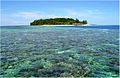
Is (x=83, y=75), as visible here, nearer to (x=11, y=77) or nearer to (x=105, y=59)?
(x=11, y=77)

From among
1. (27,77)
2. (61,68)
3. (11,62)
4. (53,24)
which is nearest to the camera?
(27,77)

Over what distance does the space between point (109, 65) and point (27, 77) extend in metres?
5.59

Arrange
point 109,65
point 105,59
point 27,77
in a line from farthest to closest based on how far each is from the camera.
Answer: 1. point 105,59
2. point 109,65
3. point 27,77

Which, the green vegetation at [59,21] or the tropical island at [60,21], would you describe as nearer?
the tropical island at [60,21]

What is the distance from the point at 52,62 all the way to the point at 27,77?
3647 mm

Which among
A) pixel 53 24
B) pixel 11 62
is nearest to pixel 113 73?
pixel 11 62

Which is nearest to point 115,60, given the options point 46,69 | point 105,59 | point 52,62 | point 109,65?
point 105,59

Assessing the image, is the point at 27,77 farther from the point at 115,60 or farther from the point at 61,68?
the point at 115,60

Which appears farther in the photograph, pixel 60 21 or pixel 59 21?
pixel 60 21

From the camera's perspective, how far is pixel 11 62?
572 inches

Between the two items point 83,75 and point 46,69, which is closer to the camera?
point 83,75

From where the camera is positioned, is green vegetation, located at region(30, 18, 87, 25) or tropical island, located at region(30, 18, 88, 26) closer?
tropical island, located at region(30, 18, 88, 26)

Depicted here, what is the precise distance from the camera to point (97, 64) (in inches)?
548

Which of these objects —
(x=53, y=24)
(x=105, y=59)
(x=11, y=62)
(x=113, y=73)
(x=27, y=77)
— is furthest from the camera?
(x=53, y=24)
